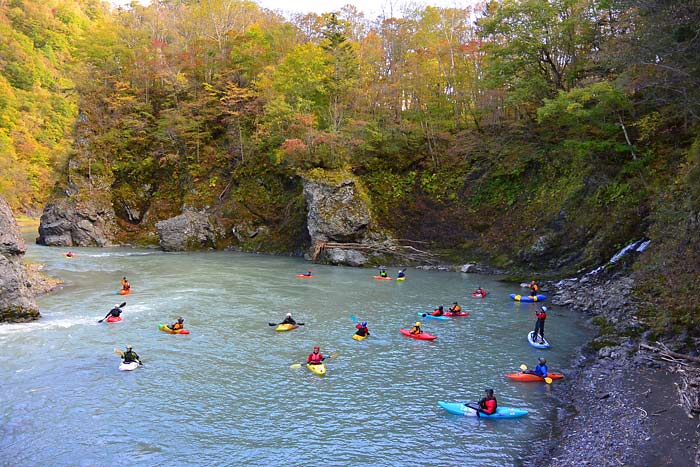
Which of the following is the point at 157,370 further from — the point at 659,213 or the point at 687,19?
the point at 659,213

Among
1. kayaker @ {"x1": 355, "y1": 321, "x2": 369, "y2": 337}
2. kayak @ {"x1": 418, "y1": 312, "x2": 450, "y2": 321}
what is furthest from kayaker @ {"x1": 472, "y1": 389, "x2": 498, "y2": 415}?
kayak @ {"x1": 418, "y1": 312, "x2": 450, "y2": 321}

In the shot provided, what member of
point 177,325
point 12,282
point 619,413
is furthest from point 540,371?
point 12,282

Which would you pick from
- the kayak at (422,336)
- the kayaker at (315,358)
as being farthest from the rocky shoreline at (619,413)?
Result: the kayaker at (315,358)

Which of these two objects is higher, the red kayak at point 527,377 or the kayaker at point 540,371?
the kayaker at point 540,371

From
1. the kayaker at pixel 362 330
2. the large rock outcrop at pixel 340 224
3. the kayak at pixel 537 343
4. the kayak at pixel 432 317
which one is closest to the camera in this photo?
the kayak at pixel 537 343

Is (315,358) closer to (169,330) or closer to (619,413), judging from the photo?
(169,330)

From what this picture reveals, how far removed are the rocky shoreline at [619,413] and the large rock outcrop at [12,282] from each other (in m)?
20.0

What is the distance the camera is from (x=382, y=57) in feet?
158

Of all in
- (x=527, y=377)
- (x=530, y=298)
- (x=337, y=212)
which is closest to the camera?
(x=527, y=377)

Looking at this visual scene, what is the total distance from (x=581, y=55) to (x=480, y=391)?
2775 centimetres

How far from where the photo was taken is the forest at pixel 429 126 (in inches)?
868

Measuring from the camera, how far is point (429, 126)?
42.9m

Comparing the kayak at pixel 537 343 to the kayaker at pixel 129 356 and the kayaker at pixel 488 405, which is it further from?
the kayaker at pixel 129 356

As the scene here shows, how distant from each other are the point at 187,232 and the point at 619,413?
128ft
